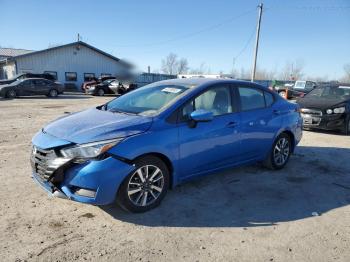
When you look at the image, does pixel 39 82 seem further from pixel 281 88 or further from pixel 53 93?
pixel 281 88

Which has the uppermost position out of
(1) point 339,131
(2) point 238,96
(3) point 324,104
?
(2) point 238,96

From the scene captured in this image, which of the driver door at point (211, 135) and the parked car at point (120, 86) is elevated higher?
the driver door at point (211, 135)

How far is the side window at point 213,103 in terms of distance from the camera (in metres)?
4.34

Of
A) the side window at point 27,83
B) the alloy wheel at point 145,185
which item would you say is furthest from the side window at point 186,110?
the side window at point 27,83

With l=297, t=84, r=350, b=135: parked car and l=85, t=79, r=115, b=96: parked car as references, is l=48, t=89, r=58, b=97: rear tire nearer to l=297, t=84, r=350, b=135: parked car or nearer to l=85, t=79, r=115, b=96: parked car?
l=85, t=79, r=115, b=96: parked car

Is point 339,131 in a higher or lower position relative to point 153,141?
lower

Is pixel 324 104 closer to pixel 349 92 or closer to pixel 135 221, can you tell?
pixel 349 92

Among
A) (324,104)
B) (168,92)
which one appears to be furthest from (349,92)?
(168,92)

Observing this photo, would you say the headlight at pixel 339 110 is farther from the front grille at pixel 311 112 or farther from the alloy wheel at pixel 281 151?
the alloy wheel at pixel 281 151

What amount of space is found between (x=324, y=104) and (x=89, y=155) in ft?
28.7

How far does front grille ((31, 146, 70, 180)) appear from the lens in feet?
11.7

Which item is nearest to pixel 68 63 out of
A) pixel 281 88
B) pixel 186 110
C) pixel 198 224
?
pixel 281 88

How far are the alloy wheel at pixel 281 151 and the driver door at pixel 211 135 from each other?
120cm

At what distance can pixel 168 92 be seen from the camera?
15.4ft
